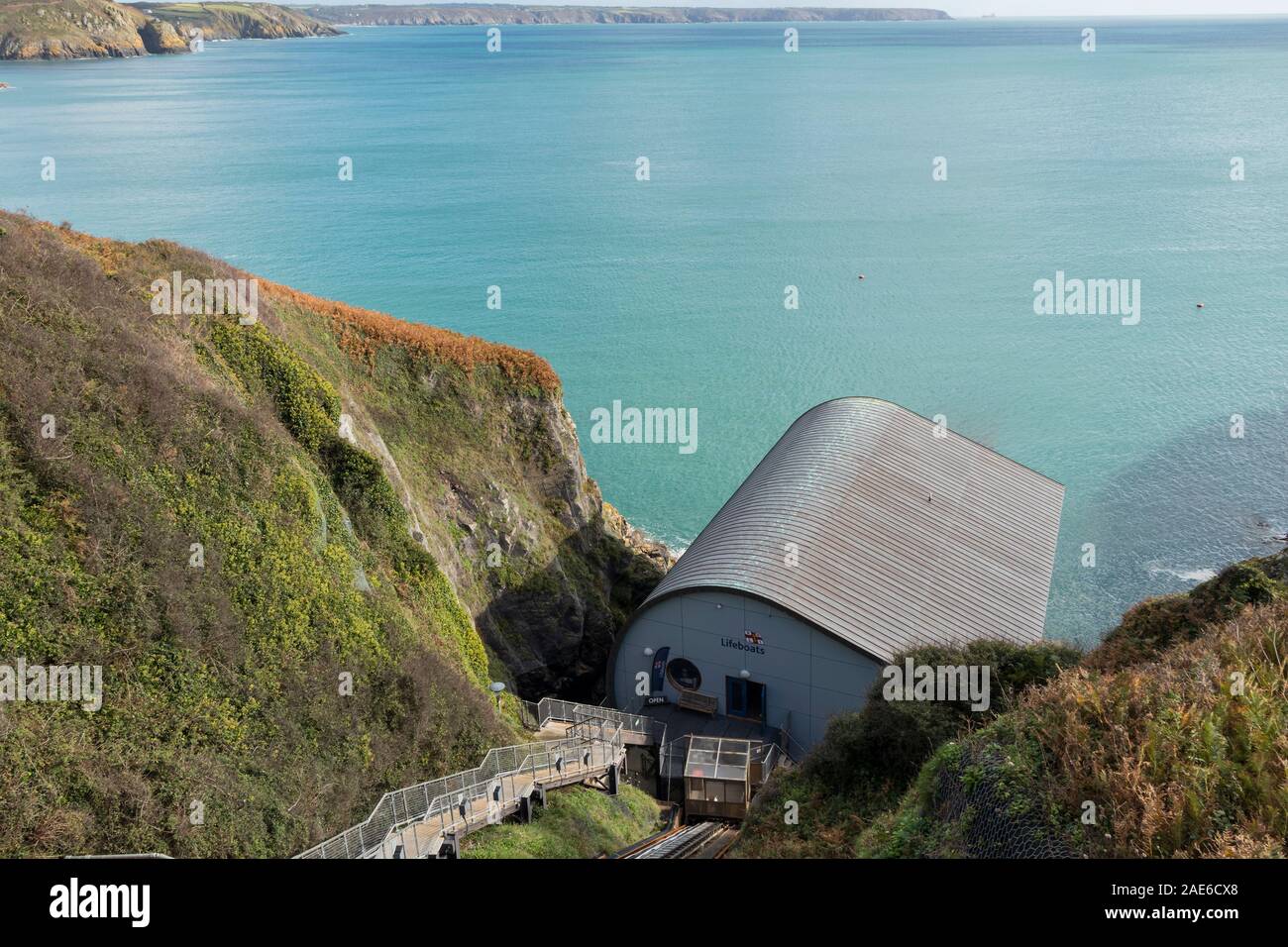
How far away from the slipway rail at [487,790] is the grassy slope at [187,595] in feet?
3.60

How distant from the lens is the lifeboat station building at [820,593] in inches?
1144

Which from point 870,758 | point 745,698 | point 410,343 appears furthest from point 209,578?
point 410,343

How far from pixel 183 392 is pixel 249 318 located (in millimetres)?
6304

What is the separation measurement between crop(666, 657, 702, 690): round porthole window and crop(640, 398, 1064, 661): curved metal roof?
94.5 inches

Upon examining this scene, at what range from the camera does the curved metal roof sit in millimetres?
29672

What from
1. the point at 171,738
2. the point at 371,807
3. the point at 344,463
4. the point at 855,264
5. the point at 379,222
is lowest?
the point at 371,807

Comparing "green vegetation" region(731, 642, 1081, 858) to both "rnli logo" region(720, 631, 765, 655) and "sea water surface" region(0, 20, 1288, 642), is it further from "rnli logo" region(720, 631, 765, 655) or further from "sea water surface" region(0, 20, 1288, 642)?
"sea water surface" region(0, 20, 1288, 642)

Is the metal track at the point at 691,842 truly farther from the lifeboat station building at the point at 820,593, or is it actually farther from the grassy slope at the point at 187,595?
the lifeboat station building at the point at 820,593

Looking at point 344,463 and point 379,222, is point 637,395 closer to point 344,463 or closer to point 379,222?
point 344,463

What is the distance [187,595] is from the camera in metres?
19.5

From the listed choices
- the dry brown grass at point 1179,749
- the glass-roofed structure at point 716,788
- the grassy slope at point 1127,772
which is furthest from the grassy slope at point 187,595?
the dry brown grass at point 1179,749
